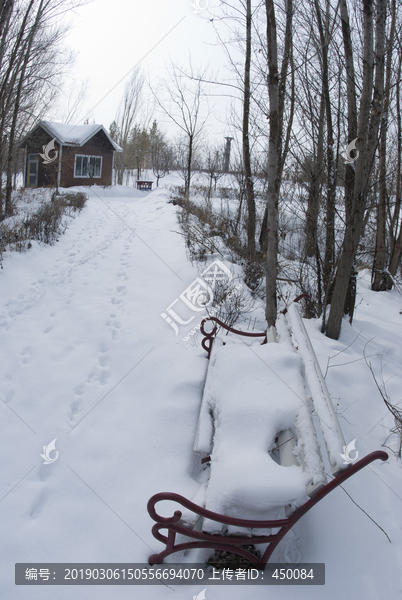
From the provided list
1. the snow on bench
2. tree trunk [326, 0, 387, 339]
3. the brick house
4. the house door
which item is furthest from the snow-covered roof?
the snow on bench

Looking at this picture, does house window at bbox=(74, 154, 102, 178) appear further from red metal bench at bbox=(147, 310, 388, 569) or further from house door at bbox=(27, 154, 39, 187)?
red metal bench at bbox=(147, 310, 388, 569)

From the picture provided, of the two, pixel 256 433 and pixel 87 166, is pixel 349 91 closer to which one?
pixel 256 433

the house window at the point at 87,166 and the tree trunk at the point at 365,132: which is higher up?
the house window at the point at 87,166

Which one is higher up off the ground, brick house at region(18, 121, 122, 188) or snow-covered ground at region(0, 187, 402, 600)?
brick house at region(18, 121, 122, 188)

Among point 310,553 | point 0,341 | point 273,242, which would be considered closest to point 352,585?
point 310,553

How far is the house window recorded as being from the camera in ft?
69.8

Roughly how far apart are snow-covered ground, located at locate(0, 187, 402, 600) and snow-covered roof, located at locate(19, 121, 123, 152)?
665 inches

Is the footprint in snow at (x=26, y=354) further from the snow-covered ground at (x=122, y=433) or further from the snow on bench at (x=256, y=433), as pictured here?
the snow on bench at (x=256, y=433)

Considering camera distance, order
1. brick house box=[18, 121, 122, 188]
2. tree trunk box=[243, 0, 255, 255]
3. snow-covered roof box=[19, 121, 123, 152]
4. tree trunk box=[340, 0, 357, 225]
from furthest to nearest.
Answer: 1. brick house box=[18, 121, 122, 188]
2. snow-covered roof box=[19, 121, 123, 152]
3. tree trunk box=[243, 0, 255, 255]
4. tree trunk box=[340, 0, 357, 225]

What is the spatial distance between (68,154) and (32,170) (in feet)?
9.10

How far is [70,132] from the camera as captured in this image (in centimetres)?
2072

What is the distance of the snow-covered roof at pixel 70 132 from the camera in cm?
1988
